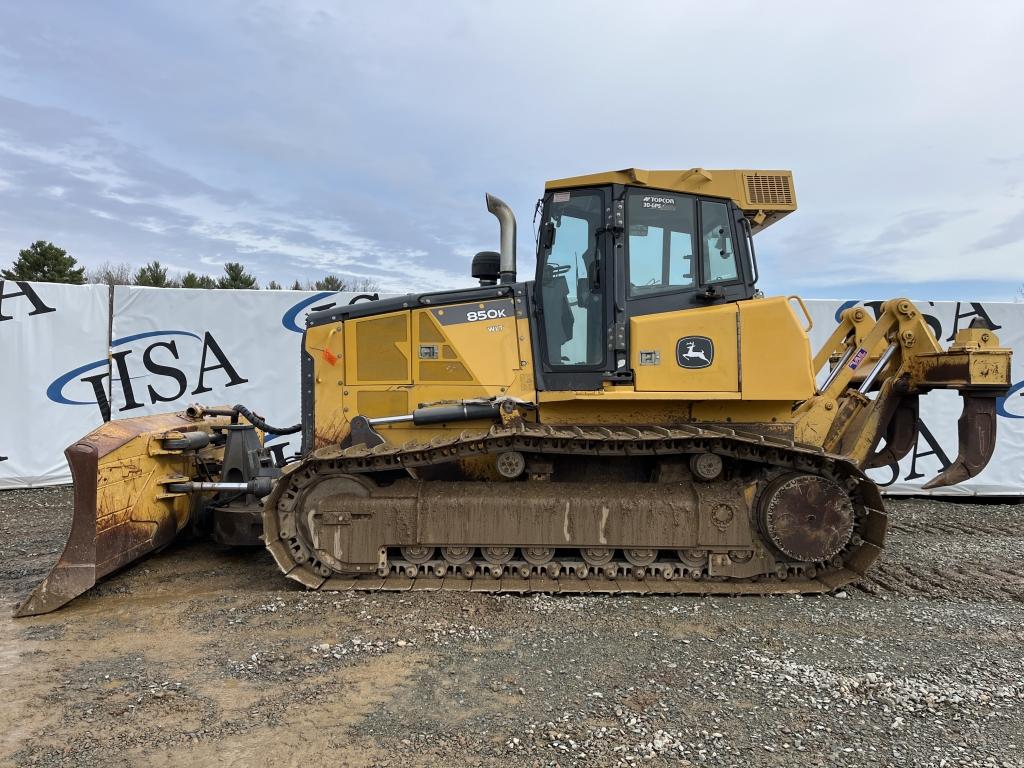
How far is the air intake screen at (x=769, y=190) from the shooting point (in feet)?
18.1

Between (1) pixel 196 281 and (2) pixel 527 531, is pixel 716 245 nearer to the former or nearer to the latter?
(2) pixel 527 531

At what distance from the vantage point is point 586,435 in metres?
4.76

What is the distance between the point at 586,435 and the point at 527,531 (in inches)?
37.0

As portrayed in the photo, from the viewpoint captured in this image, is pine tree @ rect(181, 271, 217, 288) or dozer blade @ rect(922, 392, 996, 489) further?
pine tree @ rect(181, 271, 217, 288)

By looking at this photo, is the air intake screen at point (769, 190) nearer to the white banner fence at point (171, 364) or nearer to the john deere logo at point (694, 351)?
the john deere logo at point (694, 351)

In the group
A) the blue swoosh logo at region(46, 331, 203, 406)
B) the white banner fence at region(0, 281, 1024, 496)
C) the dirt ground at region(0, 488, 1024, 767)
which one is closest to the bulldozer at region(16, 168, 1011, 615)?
the dirt ground at region(0, 488, 1024, 767)

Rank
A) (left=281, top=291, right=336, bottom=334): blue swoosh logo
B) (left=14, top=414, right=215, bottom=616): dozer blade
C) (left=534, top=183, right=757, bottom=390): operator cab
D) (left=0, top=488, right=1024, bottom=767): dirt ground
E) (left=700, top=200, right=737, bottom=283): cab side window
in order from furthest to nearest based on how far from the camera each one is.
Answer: (left=281, top=291, right=336, bottom=334): blue swoosh logo < (left=700, top=200, right=737, bottom=283): cab side window < (left=534, top=183, right=757, bottom=390): operator cab < (left=14, top=414, right=215, bottom=616): dozer blade < (left=0, top=488, right=1024, bottom=767): dirt ground

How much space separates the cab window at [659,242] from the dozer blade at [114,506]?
14.4 feet

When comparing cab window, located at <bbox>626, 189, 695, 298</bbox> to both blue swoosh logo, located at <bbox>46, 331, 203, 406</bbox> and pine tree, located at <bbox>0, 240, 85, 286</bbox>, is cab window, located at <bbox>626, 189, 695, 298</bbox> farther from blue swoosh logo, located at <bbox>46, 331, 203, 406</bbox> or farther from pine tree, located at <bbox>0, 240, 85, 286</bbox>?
pine tree, located at <bbox>0, 240, 85, 286</bbox>

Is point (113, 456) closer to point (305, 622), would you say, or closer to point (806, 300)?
point (305, 622)

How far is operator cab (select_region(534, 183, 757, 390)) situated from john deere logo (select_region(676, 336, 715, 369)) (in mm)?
340

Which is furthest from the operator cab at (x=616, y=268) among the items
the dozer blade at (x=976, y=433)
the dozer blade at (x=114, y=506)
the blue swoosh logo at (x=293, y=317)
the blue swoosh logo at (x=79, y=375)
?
the blue swoosh logo at (x=79, y=375)

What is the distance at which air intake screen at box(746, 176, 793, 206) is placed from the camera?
552 cm

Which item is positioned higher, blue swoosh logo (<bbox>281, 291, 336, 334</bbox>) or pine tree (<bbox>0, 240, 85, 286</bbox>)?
pine tree (<bbox>0, 240, 85, 286</bbox>)
